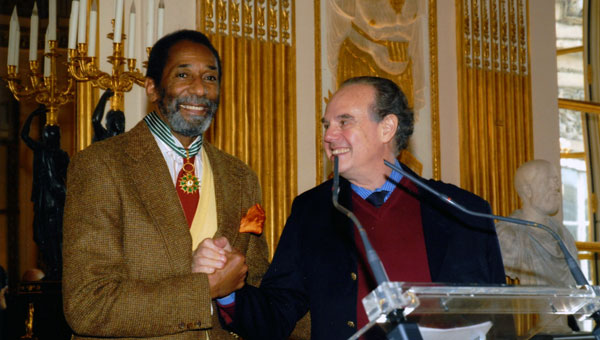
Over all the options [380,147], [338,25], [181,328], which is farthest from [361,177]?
[338,25]

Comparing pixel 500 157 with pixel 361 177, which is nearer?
pixel 361 177

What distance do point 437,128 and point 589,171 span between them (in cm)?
249

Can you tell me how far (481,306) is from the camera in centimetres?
152

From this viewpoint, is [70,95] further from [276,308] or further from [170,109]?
[276,308]

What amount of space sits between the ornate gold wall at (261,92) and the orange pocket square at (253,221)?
87.3 inches

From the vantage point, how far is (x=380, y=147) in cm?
240

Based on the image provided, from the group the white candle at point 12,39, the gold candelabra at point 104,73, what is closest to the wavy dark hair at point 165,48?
the gold candelabra at point 104,73

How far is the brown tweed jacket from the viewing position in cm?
212

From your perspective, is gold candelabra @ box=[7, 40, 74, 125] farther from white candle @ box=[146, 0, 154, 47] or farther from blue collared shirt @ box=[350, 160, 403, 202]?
blue collared shirt @ box=[350, 160, 403, 202]

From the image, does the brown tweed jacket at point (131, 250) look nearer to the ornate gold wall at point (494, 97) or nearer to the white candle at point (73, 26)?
the white candle at point (73, 26)

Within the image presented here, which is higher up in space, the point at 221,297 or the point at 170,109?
the point at 170,109

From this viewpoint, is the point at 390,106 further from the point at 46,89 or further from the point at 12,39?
the point at 12,39

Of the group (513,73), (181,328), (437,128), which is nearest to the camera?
(181,328)

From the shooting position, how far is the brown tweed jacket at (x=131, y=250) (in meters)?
2.12
